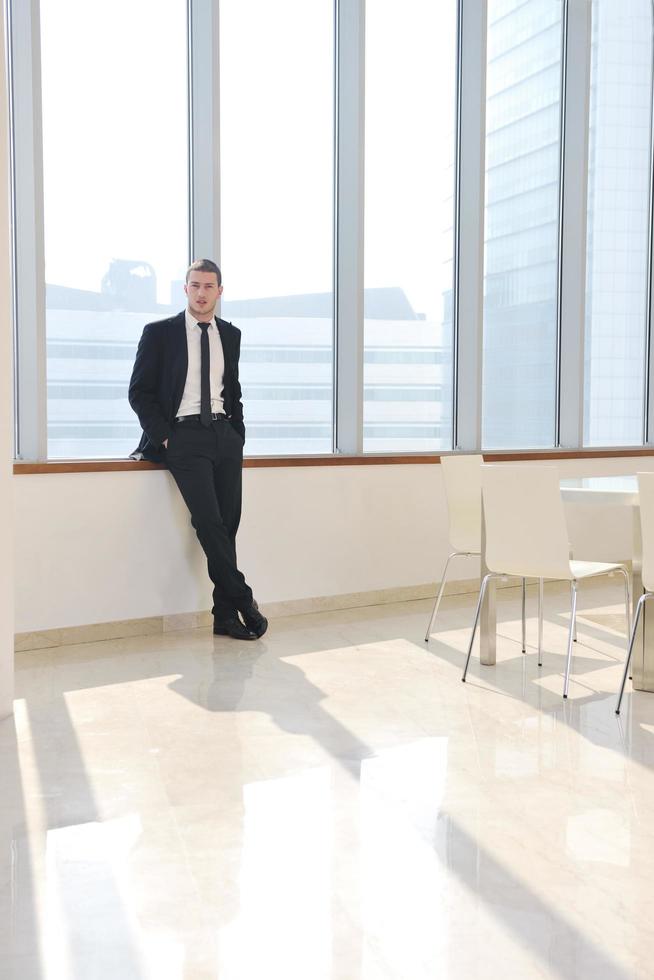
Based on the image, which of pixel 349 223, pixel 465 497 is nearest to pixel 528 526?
pixel 465 497

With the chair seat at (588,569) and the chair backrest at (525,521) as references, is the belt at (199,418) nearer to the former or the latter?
the chair backrest at (525,521)

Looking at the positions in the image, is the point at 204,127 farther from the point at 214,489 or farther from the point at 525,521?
the point at 525,521

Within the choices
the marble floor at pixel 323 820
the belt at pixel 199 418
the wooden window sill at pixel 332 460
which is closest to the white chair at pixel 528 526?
the marble floor at pixel 323 820

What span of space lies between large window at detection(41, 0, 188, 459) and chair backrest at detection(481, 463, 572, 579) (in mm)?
2160

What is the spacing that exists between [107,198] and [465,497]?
238 cm

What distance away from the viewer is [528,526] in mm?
3969

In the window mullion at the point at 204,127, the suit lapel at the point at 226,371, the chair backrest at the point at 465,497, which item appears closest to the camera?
the chair backrest at the point at 465,497

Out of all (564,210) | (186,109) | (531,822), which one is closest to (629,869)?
(531,822)

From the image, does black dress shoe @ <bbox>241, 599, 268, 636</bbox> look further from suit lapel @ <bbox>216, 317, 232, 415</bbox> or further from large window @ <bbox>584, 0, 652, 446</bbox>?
large window @ <bbox>584, 0, 652, 446</bbox>

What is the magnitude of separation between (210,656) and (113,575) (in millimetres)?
698

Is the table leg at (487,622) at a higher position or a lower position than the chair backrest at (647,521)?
lower

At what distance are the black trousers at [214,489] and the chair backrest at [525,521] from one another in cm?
138

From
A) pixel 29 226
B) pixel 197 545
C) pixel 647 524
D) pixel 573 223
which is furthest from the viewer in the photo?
pixel 573 223

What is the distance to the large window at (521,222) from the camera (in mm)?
6672
